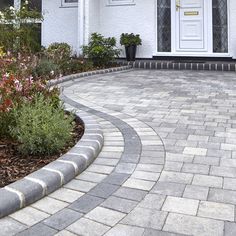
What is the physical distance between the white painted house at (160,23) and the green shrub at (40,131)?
7.77 meters

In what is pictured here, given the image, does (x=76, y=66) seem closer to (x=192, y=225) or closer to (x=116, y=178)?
(x=116, y=178)

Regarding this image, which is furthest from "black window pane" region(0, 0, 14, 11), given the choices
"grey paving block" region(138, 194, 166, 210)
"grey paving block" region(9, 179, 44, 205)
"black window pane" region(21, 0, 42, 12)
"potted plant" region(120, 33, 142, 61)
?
"grey paving block" region(138, 194, 166, 210)

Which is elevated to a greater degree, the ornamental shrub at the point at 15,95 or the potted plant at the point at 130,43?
the potted plant at the point at 130,43

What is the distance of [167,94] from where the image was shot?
691 cm

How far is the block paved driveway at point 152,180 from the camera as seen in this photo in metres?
2.44

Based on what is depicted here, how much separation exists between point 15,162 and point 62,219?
1013 millimetres

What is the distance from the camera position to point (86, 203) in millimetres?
2732

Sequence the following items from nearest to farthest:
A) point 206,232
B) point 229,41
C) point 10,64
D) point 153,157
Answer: point 206,232 → point 153,157 → point 10,64 → point 229,41

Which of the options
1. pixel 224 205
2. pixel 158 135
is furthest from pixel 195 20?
pixel 224 205

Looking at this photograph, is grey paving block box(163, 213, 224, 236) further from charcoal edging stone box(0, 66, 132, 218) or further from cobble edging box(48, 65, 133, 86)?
cobble edging box(48, 65, 133, 86)

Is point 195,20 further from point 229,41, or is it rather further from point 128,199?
point 128,199

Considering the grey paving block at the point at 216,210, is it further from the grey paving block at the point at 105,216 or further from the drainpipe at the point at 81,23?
the drainpipe at the point at 81,23

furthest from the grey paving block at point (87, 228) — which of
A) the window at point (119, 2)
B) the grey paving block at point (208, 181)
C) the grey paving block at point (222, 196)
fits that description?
the window at point (119, 2)

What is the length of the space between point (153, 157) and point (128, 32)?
878cm
